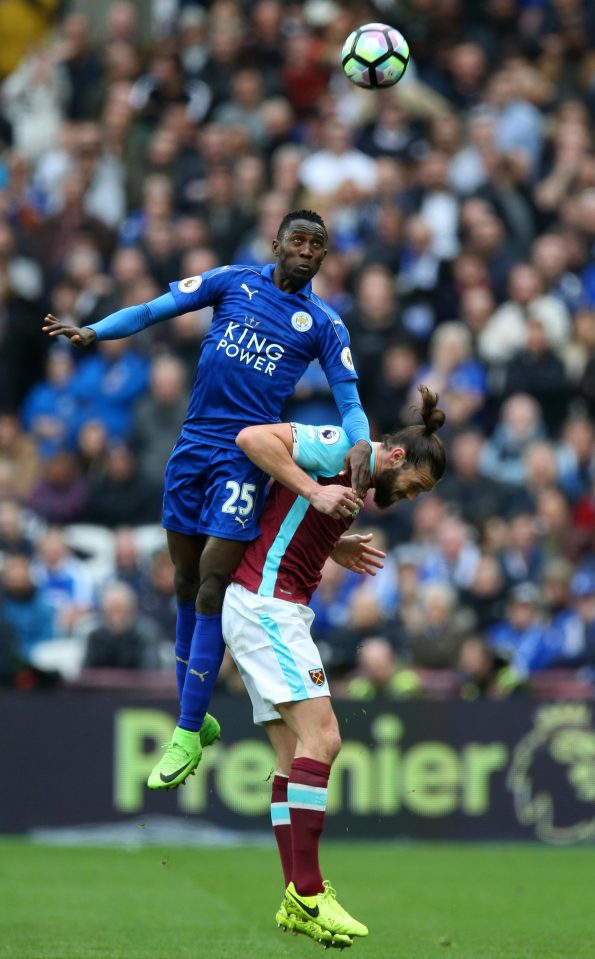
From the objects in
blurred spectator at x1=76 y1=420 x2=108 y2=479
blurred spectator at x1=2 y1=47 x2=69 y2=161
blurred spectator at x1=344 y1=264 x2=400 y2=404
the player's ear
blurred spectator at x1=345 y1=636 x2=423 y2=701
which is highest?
blurred spectator at x1=2 y1=47 x2=69 y2=161

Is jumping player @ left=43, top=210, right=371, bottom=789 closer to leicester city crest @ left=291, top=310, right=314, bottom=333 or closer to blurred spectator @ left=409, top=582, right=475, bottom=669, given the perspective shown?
leicester city crest @ left=291, top=310, right=314, bottom=333

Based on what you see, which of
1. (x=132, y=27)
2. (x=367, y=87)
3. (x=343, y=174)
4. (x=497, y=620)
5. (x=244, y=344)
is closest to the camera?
(x=244, y=344)

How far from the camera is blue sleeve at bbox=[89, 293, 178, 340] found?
337 inches

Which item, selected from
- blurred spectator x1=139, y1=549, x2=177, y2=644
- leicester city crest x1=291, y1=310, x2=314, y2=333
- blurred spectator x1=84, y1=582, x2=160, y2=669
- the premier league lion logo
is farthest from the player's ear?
blurred spectator x1=139, y1=549, x2=177, y2=644

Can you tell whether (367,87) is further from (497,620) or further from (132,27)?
(132,27)

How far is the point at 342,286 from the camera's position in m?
16.6

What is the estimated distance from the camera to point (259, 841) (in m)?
14.3

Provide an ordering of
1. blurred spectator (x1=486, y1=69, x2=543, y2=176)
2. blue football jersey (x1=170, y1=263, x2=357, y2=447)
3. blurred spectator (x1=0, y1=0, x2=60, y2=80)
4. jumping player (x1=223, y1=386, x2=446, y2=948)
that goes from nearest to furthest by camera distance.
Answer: jumping player (x1=223, y1=386, x2=446, y2=948) → blue football jersey (x1=170, y1=263, x2=357, y2=447) → blurred spectator (x1=486, y1=69, x2=543, y2=176) → blurred spectator (x1=0, y1=0, x2=60, y2=80)

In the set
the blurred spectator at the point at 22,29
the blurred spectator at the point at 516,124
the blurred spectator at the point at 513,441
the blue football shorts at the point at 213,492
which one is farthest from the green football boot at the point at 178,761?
the blurred spectator at the point at 22,29

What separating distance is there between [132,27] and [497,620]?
8.04 meters

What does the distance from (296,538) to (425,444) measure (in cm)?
75

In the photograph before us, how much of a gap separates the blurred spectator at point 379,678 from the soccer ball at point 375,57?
5.56 m

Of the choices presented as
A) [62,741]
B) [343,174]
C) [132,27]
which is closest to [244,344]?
[62,741]

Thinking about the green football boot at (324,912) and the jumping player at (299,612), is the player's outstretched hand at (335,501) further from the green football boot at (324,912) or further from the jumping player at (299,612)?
the green football boot at (324,912)
